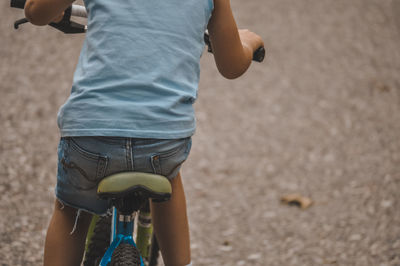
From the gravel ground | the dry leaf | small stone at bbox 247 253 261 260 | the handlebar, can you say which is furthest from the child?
the dry leaf

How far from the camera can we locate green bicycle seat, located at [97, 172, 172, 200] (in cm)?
156

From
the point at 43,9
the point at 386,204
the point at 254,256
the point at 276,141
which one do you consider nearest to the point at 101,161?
the point at 43,9

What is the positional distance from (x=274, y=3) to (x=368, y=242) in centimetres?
568

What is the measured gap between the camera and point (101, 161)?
161 cm

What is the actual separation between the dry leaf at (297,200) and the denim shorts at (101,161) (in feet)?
9.41

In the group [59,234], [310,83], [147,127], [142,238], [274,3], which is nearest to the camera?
[147,127]

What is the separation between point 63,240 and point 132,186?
0.49m

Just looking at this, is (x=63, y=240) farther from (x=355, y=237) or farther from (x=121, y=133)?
(x=355, y=237)

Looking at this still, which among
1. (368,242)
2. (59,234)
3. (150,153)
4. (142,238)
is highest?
(150,153)

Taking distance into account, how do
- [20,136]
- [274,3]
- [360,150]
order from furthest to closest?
[274,3], [360,150], [20,136]

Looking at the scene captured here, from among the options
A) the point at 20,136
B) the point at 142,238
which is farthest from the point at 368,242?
the point at 20,136

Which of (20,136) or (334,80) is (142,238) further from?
(334,80)

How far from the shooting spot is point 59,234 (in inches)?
72.9

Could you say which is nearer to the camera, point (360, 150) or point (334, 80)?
point (360, 150)
